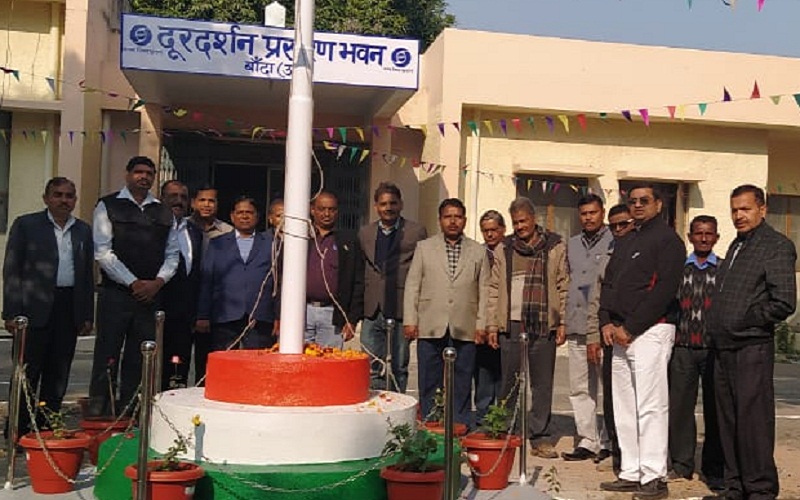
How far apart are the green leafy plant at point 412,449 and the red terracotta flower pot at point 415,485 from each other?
0.08 m

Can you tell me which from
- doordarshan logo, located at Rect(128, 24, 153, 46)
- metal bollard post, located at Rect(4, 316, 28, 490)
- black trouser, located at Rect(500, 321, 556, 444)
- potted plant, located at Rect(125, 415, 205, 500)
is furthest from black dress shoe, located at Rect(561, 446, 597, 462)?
doordarshan logo, located at Rect(128, 24, 153, 46)

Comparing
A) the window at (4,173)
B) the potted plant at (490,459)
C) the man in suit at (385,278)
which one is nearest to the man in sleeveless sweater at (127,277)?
the man in suit at (385,278)

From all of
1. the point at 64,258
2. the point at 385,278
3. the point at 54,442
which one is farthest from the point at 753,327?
the point at 64,258

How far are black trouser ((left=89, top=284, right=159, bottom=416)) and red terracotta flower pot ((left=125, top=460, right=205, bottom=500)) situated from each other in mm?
2045

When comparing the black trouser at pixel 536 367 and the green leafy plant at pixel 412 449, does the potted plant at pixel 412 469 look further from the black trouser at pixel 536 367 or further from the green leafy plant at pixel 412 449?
Answer: the black trouser at pixel 536 367

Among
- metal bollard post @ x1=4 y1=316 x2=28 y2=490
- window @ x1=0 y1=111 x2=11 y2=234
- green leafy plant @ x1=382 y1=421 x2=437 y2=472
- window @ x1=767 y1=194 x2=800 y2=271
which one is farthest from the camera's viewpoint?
window @ x1=767 y1=194 x2=800 y2=271

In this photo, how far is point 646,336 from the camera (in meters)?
5.81

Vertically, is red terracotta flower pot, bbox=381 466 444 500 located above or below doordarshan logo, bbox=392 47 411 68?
below

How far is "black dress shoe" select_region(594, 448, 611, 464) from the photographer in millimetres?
6910

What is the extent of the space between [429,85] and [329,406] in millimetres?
9973

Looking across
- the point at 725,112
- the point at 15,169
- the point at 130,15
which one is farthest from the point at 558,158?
the point at 15,169

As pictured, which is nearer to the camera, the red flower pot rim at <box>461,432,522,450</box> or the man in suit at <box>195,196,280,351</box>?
the red flower pot rim at <box>461,432,522,450</box>

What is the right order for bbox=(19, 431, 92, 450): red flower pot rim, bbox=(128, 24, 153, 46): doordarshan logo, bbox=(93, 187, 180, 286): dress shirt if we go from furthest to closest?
bbox=(128, 24, 153, 46): doordarshan logo
bbox=(93, 187, 180, 286): dress shirt
bbox=(19, 431, 92, 450): red flower pot rim

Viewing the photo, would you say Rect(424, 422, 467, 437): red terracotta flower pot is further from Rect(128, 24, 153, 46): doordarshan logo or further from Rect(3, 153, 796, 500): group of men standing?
Rect(128, 24, 153, 46): doordarshan logo
